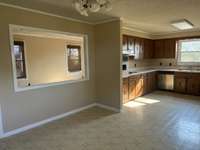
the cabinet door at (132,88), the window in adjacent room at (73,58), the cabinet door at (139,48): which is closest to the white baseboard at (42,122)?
the cabinet door at (132,88)

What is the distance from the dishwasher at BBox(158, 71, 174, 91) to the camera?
614cm

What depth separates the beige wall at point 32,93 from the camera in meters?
2.77

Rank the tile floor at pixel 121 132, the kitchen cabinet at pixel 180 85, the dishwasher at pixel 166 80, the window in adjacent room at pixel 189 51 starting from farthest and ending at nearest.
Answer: the dishwasher at pixel 166 80 < the window in adjacent room at pixel 189 51 < the kitchen cabinet at pixel 180 85 < the tile floor at pixel 121 132

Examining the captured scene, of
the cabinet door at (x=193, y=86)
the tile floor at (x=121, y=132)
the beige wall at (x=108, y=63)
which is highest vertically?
the beige wall at (x=108, y=63)

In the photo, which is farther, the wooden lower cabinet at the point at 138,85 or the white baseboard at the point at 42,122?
the wooden lower cabinet at the point at 138,85

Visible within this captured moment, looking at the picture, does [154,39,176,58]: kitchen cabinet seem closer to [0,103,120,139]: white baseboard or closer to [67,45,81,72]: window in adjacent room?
[67,45,81,72]: window in adjacent room

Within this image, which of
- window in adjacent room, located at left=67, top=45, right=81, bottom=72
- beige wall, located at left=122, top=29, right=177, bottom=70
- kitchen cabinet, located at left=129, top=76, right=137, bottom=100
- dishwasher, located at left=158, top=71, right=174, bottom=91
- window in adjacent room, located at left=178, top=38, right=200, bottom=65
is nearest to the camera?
kitchen cabinet, located at left=129, top=76, right=137, bottom=100

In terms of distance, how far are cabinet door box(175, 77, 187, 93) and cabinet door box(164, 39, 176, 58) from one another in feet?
3.64

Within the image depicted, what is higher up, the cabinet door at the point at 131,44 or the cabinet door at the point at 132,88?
the cabinet door at the point at 131,44

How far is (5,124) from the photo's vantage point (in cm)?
283

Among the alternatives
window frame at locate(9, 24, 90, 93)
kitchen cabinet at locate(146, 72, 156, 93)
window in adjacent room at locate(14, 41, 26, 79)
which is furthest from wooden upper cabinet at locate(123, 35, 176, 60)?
window in adjacent room at locate(14, 41, 26, 79)

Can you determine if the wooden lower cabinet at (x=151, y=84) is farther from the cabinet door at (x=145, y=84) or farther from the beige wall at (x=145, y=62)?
the beige wall at (x=145, y=62)

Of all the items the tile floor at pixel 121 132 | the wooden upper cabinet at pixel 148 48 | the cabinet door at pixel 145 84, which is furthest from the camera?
the wooden upper cabinet at pixel 148 48

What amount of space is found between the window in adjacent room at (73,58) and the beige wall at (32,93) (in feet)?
9.68
